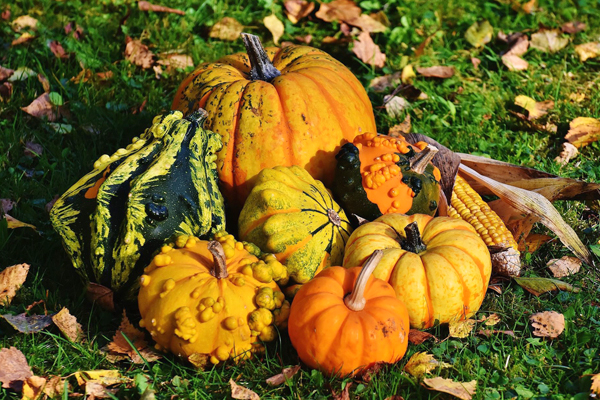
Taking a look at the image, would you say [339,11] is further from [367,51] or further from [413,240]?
[413,240]

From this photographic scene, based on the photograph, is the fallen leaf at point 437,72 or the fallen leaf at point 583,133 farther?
the fallen leaf at point 437,72

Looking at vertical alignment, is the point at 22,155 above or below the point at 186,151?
below

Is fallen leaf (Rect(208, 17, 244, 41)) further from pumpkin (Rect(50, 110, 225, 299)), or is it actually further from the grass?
pumpkin (Rect(50, 110, 225, 299))

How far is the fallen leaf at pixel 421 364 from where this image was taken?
2.98 metres

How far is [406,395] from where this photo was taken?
287 cm

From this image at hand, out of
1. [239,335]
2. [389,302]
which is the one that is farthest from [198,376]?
[389,302]

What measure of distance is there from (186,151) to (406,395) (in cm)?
171

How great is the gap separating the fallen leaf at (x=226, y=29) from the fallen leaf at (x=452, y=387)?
13.3 ft

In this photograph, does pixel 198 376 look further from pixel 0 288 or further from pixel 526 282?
pixel 526 282

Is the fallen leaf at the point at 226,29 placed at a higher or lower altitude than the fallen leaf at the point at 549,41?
higher

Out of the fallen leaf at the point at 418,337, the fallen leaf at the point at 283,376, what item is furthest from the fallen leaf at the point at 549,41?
the fallen leaf at the point at 283,376

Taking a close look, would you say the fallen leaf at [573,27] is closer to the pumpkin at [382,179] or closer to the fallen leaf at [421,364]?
the pumpkin at [382,179]

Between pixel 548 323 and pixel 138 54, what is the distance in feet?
13.2

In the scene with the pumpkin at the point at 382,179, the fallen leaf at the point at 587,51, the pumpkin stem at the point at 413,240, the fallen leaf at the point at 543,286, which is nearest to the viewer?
the pumpkin stem at the point at 413,240
